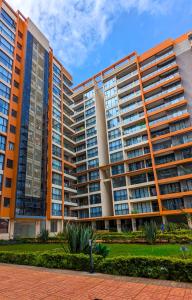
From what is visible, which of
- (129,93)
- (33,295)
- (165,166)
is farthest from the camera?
(129,93)

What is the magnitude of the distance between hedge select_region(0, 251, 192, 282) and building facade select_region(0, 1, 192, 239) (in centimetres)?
2605

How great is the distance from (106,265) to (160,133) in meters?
40.3

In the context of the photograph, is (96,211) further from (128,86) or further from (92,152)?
(128,86)

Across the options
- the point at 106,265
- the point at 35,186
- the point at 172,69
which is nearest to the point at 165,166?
the point at 172,69

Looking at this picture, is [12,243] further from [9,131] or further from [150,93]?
[150,93]

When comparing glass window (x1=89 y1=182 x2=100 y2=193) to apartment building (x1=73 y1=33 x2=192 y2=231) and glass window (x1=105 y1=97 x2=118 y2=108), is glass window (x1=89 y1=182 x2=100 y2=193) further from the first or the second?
glass window (x1=105 y1=97 x2=118 y2=108)

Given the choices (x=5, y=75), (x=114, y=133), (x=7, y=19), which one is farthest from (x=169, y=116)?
(x=7, y=19)

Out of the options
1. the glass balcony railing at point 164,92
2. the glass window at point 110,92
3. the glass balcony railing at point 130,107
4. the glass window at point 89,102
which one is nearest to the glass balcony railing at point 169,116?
the glass balcony railing at point 164,92

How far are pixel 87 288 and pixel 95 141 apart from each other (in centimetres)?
4891

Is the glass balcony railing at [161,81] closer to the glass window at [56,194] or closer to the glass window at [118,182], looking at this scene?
the glass window at [118,182]

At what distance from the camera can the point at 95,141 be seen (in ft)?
184

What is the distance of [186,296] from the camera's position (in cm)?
642

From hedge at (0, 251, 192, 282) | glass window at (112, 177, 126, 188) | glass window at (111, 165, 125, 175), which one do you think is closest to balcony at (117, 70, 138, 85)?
glass window at (111, 165, 125, 175)

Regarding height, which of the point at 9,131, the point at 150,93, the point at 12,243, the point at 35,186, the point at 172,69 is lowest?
the point at 12,243
